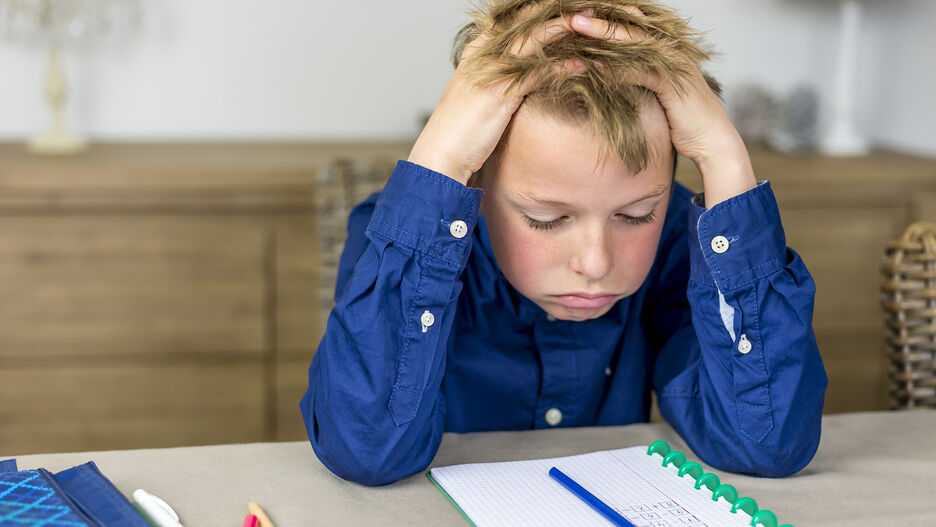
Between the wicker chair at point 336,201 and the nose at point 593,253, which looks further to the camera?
the wicker chair at point 336,201

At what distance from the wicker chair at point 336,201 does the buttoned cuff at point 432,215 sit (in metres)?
0.49

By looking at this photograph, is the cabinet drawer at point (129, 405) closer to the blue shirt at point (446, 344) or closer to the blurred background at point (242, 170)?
the blurred background at point (242, 170)

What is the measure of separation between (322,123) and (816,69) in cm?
141

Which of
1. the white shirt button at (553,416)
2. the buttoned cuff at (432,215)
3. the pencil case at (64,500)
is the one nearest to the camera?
the pencil case at (64,500)

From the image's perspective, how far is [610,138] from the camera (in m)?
0.88

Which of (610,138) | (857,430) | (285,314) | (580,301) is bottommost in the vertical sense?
(285,314)

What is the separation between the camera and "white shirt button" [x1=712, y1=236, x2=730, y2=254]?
0.94 metres

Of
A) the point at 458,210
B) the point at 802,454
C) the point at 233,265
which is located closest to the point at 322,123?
the point at 233,265

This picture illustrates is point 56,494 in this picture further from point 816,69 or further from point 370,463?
point 816,69

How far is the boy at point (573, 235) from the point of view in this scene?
89cm

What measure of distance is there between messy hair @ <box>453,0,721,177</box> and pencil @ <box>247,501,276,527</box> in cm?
44

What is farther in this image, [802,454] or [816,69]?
[816,69]

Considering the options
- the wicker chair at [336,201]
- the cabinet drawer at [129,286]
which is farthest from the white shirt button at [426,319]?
the cabinet drawer at [129,286]

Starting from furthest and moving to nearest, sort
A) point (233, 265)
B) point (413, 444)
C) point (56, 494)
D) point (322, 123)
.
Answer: point (322, 123) < point (233, 265) < point (413, 444) < point (56, 494)
